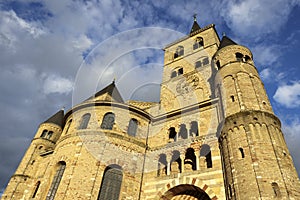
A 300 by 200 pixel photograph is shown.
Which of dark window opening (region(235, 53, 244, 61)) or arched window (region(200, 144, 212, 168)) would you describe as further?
dark window opening (region(235, 53, 244, 61))

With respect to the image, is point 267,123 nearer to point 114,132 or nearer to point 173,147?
point 173,147

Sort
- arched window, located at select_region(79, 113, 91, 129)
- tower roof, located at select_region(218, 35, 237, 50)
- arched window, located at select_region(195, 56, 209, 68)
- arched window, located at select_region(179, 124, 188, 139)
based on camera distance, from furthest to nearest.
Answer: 1. arched window, located at select_region(195, 56, 209, 68)
2. tower roof, located at select_region(218, 35, 237, 50)
3. arched window, located at select_region(179, 124, 188, 139)
4. arched window, located at select_region(79, 113, 91, 129)

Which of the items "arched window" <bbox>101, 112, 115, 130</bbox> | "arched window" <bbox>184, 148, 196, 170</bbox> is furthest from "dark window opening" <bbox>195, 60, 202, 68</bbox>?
"arched window" <bbox>101, 112, 115, 130</bbox>

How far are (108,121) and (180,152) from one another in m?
6.65

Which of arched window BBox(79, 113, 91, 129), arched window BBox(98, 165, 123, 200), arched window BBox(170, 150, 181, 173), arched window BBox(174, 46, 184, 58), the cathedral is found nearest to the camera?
the cathedral

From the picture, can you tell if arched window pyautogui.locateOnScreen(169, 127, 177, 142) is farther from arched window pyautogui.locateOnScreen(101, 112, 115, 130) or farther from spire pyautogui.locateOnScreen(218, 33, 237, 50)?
spire pyautogui.locateOnScreen(218, 33, 237, 50)

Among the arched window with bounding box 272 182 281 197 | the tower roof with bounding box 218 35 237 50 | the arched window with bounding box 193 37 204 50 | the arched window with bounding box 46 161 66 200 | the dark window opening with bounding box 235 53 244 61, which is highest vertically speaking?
the arched window with bounding box 193 37 204 50

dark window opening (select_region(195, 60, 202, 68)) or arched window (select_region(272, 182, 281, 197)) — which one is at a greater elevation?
dark window opening (select_region(195, 60, 202, 68))

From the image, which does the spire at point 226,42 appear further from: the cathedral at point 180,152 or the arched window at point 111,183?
the arched window at point 111,183

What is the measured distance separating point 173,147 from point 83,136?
7.19 metres

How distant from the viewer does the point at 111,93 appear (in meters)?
23.5

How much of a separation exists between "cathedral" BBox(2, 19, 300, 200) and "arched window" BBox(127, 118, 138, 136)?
9 cm

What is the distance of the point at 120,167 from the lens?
17250mm

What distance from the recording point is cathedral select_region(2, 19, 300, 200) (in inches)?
500
